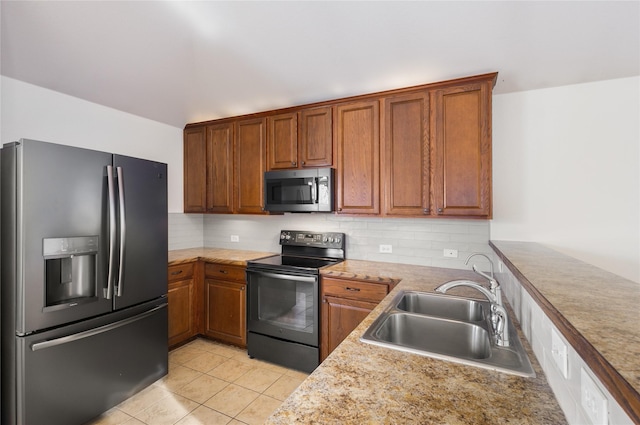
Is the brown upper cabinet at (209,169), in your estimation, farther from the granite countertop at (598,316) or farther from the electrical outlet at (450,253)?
the granite countertop at (598,316)

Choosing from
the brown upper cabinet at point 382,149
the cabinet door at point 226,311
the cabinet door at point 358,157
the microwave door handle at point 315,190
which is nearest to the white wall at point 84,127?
the brown upper cabinet at point 382,149

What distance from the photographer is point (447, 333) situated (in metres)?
1.39

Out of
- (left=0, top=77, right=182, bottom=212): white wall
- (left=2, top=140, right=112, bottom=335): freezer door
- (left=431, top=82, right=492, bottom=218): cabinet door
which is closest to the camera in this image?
(left=2, top=140, right=112, bottom=335): freezer door

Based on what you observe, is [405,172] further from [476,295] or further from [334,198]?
[476,295]

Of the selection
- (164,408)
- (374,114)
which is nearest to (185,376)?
(164,408)

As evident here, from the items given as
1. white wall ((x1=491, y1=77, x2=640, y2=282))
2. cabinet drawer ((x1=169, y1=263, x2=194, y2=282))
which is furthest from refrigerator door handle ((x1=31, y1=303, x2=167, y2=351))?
white wall ((x1=491, y1=77, x2=640, y2=282))

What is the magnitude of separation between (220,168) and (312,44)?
1.80 metres

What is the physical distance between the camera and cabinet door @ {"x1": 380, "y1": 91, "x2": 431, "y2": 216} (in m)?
2.36

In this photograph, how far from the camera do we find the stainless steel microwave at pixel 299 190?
2674 mm

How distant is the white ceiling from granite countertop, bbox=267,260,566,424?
5.69ft

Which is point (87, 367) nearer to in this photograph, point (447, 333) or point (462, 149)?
point (447, 333)

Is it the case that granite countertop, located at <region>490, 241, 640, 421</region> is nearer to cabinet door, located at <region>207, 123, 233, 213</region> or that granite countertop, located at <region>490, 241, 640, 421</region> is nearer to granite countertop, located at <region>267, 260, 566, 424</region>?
granite countertop, located at <region>267, 260, 566, 424</region>

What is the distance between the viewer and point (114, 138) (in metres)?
2.94

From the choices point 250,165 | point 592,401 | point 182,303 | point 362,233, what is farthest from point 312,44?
point 182,303
